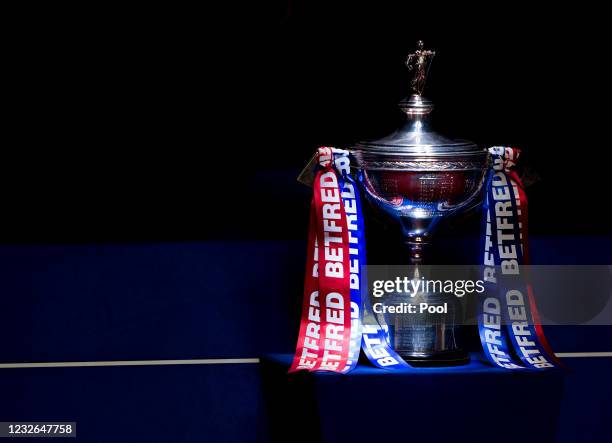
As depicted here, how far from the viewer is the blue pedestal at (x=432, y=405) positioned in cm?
266

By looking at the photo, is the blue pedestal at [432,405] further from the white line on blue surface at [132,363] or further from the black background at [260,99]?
the black background at [260,99]

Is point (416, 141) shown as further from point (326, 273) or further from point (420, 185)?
point (326, 273)

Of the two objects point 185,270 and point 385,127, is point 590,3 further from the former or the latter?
point 185,270

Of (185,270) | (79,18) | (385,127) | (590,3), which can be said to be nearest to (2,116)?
(79,18)

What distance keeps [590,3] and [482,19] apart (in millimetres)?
239

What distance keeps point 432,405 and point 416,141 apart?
1.61 ft

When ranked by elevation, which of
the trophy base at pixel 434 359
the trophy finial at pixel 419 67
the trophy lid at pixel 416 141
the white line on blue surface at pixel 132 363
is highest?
the trophy finial at pixel 419 67

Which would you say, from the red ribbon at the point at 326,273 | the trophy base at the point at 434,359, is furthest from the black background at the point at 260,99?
the trophy base at the point at 434,359

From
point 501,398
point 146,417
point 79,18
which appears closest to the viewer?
point 501,398

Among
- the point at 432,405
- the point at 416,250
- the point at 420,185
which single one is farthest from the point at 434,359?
the point at 420,185

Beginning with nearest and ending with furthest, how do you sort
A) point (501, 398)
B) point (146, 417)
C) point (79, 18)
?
point (501, 398)
point (146, 417)
point (79, 18)

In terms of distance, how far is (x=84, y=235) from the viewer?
3.01 meters

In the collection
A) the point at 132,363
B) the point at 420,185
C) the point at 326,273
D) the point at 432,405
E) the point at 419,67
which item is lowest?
the point at 432,405

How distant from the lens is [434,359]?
2.76 m
